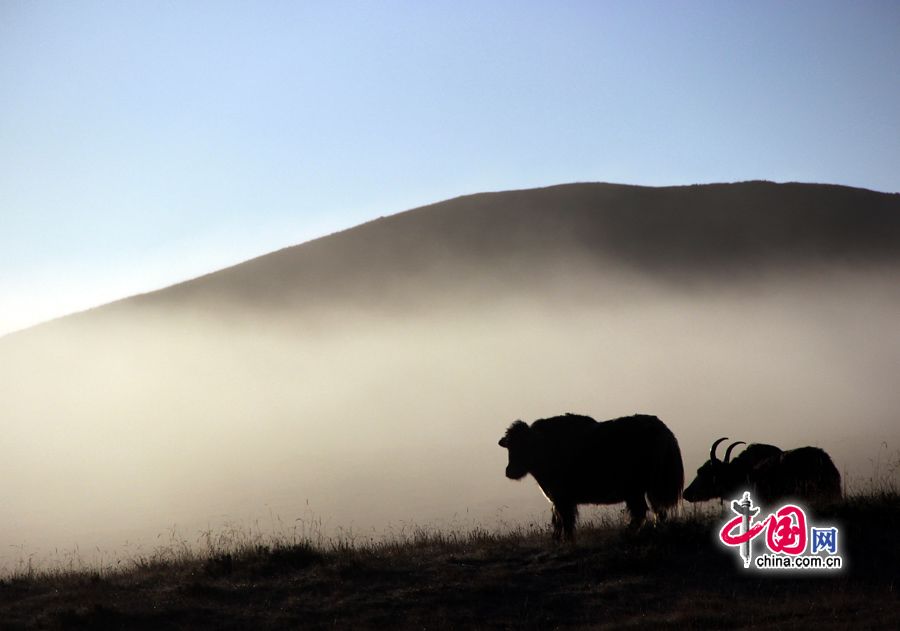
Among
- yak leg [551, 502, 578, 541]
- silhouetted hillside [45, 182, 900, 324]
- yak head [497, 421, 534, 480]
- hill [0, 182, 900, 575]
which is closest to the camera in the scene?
yak leg [551, 502, 578, 541]

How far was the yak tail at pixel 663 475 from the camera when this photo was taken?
14.6 metres

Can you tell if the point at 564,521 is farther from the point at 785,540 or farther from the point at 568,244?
the point at 568,244

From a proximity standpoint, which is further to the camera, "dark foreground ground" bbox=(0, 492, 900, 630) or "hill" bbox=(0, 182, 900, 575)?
"hill" bbox=(0, 182, 900, 575)

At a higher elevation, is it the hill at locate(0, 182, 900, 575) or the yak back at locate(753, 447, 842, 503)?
the hill at locate(0, 182, 900, 575)

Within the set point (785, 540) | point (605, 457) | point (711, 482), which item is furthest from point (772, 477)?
point (785, 540)

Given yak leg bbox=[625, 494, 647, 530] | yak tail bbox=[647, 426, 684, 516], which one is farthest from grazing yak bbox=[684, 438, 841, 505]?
yak leg bbox=[625, 494, 647, 530]

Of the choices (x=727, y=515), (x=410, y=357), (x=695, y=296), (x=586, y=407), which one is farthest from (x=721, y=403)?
(x=727, y=515)

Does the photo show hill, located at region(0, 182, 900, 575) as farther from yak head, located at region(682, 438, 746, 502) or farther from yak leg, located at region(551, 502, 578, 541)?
yak leg, located at region(551, 502, 578, 541)

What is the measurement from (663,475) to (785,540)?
2773mm

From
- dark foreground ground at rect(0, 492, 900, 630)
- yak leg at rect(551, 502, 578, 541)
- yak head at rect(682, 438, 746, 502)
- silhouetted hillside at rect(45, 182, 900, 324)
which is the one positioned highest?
silhouetted hillside at rect(45, 182, 900, 324)

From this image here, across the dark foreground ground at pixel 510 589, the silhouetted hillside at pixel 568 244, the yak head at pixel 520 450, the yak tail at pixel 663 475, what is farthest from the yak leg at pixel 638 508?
the silhouetted hillside at pixel 568 244

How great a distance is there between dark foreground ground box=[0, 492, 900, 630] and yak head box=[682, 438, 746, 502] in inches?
129

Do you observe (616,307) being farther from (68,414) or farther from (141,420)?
(68,414)

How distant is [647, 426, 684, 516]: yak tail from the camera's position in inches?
573
